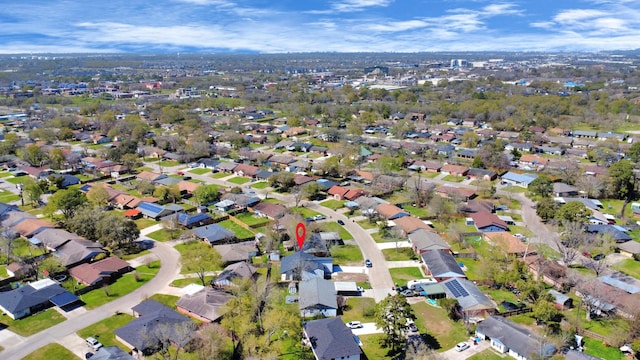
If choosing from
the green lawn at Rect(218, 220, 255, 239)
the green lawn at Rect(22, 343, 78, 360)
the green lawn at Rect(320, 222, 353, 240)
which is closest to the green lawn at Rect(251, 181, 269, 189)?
the green lawn at Rect(218, 220, 255, 239)

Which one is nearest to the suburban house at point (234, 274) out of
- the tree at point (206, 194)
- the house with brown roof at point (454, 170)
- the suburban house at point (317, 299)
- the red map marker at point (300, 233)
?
the suburban house at point (317, 299)

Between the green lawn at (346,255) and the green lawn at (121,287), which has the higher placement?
the green lawn at (346,255)

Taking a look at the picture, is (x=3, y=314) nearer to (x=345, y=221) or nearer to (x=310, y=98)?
(x=345, y=221)

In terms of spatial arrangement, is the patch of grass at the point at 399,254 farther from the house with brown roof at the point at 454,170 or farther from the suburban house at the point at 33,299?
the house with brown roof at the point at 454,170

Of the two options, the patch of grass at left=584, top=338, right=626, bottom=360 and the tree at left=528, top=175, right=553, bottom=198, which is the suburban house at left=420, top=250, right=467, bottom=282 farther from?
the tree at left=528, top=175, right=553, bottom=198

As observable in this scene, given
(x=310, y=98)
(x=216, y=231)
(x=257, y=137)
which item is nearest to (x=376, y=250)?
(x=216, y=231)

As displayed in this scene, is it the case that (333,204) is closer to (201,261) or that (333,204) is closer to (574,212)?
(201,261)
